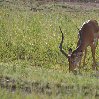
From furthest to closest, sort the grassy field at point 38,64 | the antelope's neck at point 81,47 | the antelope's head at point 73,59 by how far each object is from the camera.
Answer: the antelope's neck at point 81,47
the antelope's head at point 73,59
the grassy field at point 38,64

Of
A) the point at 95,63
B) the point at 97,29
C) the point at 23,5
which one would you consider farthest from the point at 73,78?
the point at 23,5

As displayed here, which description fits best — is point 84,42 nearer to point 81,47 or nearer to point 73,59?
point 81,47

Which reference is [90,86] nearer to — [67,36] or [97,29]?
[97,29]

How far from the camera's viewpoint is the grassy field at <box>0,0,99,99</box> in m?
6.78

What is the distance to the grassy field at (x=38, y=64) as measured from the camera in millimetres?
6781

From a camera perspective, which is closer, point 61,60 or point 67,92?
point 67,92

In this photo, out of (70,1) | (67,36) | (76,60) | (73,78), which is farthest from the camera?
(70,1)

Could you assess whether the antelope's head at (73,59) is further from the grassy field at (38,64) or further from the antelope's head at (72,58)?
the grassy field at (38,64)

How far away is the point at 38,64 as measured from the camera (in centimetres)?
1109

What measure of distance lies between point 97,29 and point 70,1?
25183mm

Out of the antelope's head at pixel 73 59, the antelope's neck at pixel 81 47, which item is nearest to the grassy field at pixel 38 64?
the antelope's head at pixel 73 59

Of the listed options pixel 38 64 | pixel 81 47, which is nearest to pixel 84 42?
pixel 81 47

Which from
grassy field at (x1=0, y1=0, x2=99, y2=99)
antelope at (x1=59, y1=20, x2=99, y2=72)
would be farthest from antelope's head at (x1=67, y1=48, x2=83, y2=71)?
grassy field at (x1=0, y1=0, x2=99, y2=99)

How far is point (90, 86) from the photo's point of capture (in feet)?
23.9
